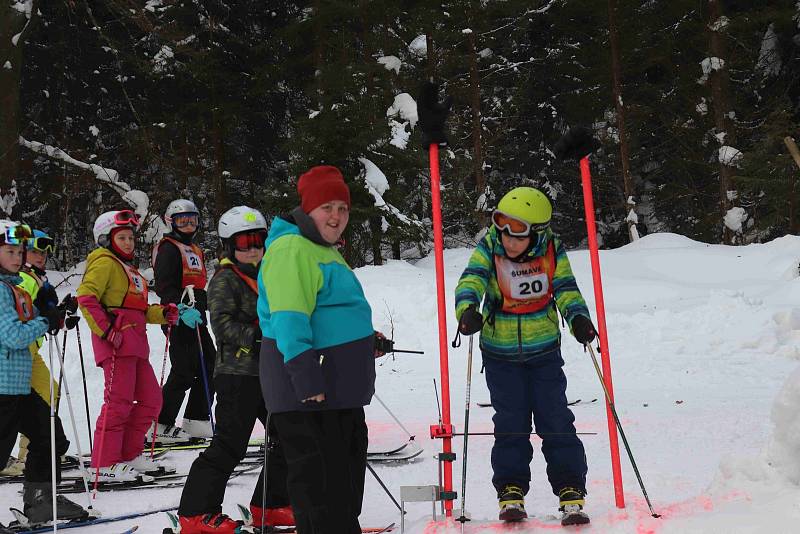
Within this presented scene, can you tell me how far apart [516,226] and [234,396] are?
179 centimetres

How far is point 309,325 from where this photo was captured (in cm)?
302

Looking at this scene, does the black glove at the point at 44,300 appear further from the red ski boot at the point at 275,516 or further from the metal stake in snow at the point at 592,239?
the metal stake in snow at the point at 592,239

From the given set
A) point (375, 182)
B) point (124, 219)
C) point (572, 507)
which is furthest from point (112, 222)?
point (375, 182)

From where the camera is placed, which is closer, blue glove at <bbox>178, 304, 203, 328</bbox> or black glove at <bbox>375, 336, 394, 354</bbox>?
black glove at <bbox>375, 336, 394, 354</bbox>

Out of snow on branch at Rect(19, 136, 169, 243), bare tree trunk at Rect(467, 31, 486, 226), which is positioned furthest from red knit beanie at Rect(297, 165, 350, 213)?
bare tree trunk at Rect(467, 31, 486, 226)

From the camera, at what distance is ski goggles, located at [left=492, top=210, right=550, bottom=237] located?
3932 millimetres

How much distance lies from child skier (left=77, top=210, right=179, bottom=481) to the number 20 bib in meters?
2.81

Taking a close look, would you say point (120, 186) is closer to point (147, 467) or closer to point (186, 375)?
point (186, 375)

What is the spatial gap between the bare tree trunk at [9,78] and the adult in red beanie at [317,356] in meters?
10.6

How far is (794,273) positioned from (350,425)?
1107cm

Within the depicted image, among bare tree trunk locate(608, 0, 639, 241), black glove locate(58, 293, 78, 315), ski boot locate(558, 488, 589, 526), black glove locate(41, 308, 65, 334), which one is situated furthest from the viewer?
bare tree trunk locate(608, 0, 639, 241)

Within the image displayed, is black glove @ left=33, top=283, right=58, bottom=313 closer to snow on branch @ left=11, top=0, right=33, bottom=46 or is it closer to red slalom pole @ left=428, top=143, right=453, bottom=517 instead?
red slalom pole @ left=428, top=143, right=453, bottom=517

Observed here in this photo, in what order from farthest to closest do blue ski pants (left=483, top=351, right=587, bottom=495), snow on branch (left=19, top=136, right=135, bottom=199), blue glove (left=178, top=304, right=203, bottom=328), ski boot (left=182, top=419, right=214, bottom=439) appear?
1. snow on branch (left=19, top=136, right=135, bottom=199)
2. ski boot (left=182, top=419, right=214, bottom=439)
3. blue glove (left=178, top=304, right=203, bottom=328)
4. blue ski pants (left=483, top=351, right=587, bottom=495)

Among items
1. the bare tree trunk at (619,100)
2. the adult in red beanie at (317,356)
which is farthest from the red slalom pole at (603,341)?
the bare tree trunk at (619,100)
